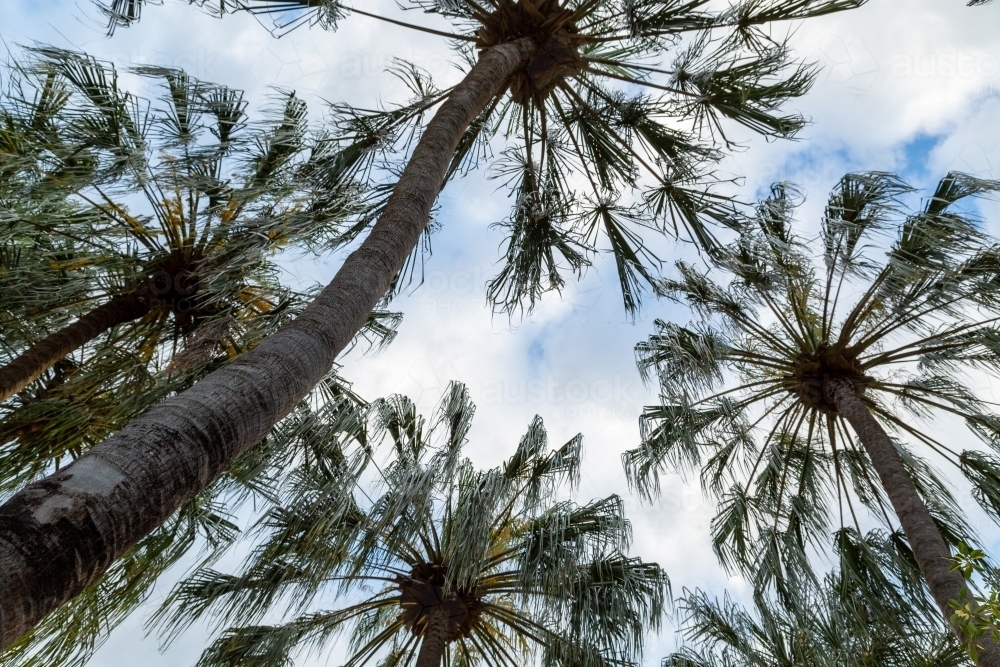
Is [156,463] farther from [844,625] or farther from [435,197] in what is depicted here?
[844,625]

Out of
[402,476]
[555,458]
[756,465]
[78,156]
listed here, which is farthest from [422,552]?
[78,156]

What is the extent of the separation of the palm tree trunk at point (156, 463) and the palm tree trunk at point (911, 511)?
4.72 metres

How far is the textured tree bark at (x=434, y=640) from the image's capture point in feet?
19.5

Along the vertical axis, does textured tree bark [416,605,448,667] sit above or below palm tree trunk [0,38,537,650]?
above

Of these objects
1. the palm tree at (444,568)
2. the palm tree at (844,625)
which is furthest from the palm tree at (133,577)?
the palm tree at (844,625)

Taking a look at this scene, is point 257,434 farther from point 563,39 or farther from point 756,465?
point 756,465

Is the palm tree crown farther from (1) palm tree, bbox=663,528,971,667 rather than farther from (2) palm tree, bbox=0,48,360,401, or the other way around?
(1) palm tree, bbox=663,528,971,667

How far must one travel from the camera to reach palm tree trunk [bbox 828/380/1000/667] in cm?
530

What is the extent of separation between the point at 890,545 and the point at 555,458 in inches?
155

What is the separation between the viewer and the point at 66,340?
5.89 meters

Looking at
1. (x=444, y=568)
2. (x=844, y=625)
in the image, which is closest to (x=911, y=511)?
(x=844, y=625)

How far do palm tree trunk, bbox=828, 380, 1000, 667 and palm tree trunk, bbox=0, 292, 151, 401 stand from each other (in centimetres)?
710

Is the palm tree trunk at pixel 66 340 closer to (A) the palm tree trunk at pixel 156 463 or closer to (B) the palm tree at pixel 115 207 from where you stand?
(B) the palm tree at pixel 115 207

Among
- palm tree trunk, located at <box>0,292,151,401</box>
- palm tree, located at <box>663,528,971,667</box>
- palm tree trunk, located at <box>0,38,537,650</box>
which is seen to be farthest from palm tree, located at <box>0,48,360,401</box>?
palm tree, located at <box>663,528,971,667</box>
